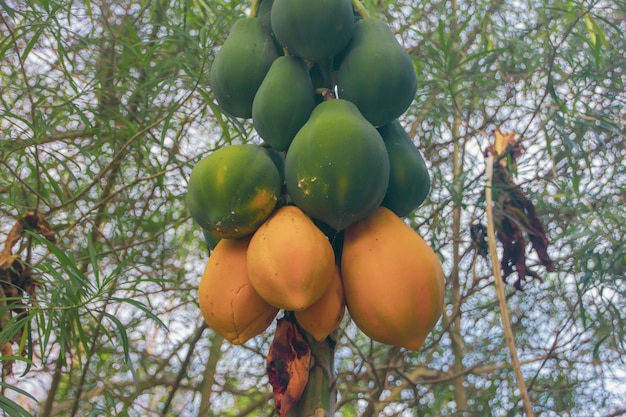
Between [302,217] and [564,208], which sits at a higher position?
[564,208]

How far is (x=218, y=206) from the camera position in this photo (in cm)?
130

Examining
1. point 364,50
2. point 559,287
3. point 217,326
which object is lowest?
point 217,326

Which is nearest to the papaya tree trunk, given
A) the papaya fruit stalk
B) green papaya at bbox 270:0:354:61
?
the papaya fruit stalk

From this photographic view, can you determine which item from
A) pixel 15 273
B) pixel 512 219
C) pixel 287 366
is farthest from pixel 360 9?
pixel 15 273

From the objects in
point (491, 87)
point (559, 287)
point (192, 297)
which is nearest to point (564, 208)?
Result: point (559, 287)

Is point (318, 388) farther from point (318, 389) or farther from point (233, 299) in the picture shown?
point (233, 299)

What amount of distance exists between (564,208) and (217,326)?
271cm

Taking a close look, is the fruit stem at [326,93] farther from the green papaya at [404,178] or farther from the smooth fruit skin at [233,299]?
the smooth fruit skin at [233,299]

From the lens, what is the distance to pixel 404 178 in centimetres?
142

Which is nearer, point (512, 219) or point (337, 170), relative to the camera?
point (337, 170)

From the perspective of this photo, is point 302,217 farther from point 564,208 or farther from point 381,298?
point 564,208

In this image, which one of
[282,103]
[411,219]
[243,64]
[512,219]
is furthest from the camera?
[411,219]

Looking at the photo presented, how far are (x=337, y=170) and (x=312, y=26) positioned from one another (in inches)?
15.3

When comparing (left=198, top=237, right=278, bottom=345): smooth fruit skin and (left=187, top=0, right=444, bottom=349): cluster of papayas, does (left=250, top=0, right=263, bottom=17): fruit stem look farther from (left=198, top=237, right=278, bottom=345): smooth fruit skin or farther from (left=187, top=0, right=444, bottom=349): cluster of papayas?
(left=198, top=237, right=278, bottom=345): smooth fruit skin
